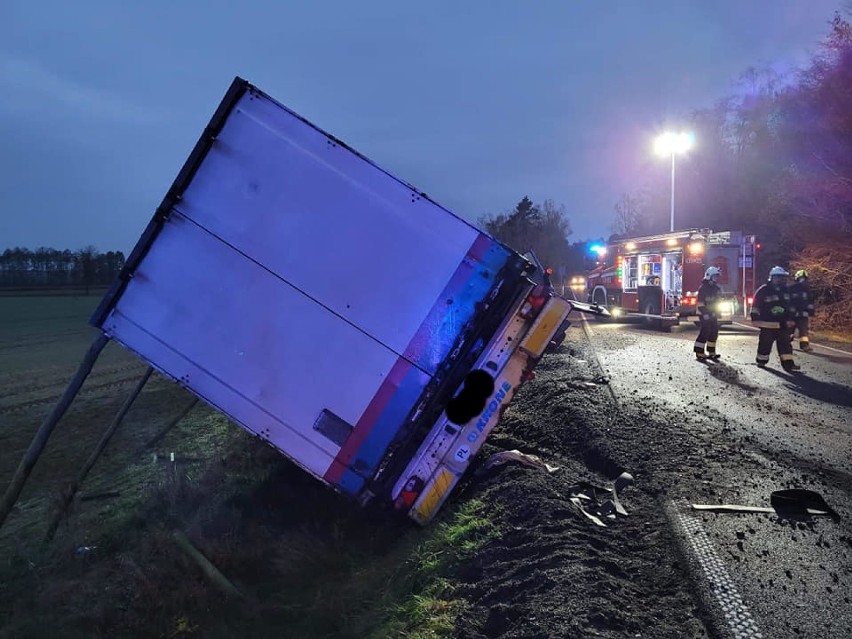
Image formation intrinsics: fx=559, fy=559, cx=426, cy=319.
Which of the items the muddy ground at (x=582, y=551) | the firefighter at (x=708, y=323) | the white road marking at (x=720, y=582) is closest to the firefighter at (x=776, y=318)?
the firefighter at (x=708, y=323)

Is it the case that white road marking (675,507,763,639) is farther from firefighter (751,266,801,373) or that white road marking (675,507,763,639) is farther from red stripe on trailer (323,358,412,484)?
firefighter (751,266,801,373)

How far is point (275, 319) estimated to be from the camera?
3496mm

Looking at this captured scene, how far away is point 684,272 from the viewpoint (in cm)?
1523

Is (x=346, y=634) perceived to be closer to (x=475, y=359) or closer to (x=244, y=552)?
(x=244, y=552)

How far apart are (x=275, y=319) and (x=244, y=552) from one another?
1.75 metres

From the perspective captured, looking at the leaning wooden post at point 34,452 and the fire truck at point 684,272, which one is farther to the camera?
Answer: the fire truck at point 684,272

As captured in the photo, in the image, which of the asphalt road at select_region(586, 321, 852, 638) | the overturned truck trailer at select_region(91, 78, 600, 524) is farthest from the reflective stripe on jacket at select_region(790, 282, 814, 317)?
the overturned truck trailer at select_region(91, 78, 600, 524)

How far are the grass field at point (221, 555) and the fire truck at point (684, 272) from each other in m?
12.3

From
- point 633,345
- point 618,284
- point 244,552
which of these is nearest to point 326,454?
point 244,552

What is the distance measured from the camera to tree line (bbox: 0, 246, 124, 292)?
57562 mm

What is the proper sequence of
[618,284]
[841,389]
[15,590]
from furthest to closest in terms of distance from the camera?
[618,284] < [841,389] < [15,590]

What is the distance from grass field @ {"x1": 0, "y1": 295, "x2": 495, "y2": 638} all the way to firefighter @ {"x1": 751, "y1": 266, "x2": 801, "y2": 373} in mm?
7177

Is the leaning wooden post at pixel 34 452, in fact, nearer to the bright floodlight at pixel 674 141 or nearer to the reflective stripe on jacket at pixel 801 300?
the reflective stripe on jacket at pixel 801 300

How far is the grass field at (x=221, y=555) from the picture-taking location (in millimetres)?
3279
